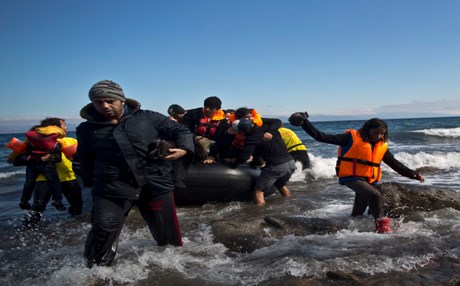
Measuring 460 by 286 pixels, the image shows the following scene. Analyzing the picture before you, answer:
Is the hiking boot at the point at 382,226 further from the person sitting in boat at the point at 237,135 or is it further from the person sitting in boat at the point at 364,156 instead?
the person sitting in boat at the point at 237,135

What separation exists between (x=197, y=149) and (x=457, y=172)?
7853 mm

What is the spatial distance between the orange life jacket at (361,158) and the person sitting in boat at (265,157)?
1.79 metres

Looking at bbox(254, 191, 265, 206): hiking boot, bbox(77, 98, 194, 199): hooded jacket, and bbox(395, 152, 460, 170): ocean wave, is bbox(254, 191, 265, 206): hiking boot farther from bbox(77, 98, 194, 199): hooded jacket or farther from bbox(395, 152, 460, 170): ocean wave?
bbox(395, 152, 460, 170): ocean wave

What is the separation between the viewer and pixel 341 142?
501 centimetres

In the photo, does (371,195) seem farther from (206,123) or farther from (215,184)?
(206,123)

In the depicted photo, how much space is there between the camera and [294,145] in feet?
29.7

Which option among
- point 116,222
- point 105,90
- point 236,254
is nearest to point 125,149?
point 105,90

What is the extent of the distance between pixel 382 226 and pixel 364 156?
0.91 m

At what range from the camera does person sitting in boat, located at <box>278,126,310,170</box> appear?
8930 millimetres

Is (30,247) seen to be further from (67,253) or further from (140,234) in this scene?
(140,234)

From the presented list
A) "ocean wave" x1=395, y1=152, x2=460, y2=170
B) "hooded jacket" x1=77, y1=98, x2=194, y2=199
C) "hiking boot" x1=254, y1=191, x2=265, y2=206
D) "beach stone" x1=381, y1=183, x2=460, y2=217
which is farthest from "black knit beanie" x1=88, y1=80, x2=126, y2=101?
"ocean wave" x1=395, y1=152, x2=460, y2=170

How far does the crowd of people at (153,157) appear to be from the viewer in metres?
3.15

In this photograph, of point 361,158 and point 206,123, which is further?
point 206,123

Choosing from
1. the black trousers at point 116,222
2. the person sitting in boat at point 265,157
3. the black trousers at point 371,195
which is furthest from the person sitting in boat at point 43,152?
the black trousers at point 371,195
